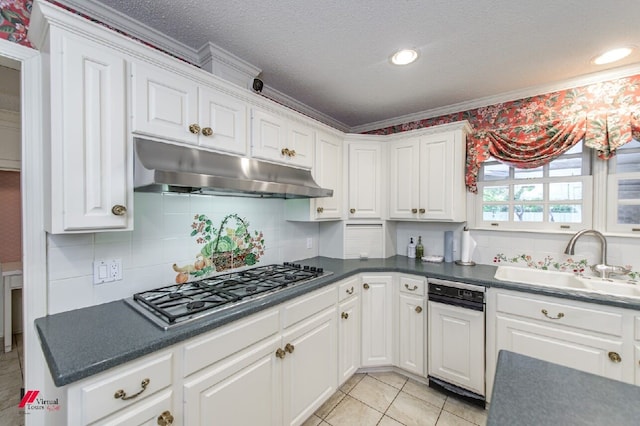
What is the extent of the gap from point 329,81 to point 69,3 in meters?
1.61

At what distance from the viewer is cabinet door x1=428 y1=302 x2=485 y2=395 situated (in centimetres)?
202

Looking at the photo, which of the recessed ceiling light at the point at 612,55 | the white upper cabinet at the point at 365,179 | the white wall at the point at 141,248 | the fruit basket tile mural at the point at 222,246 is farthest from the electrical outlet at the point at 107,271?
the recessed ceiling light at the point at 612,55

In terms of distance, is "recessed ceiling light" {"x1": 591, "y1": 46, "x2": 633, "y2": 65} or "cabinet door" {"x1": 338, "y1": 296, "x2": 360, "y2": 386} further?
"cabinet door" {"x1": 338, "y1": 296, "x2": 360, "y2": 386}

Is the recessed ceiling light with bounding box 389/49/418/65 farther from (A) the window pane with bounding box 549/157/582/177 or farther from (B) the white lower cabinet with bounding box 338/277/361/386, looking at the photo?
(B) the white lower cabinet with bounding box 338/277/361/386

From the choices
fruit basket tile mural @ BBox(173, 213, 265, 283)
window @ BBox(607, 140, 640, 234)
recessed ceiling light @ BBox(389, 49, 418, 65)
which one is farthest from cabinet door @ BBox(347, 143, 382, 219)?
window @ BBox(607, 140, 640, 234)

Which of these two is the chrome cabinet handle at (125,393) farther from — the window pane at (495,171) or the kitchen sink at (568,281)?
the window pane at (495,171)

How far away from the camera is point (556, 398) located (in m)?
0.76

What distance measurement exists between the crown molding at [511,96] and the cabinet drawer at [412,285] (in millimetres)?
1712

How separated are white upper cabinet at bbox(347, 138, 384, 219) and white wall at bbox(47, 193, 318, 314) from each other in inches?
36.9

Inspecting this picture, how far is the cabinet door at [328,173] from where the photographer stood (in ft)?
7.96

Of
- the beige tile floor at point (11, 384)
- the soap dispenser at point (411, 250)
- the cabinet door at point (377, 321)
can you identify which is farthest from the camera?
the soap dispenser at point (411, 250)

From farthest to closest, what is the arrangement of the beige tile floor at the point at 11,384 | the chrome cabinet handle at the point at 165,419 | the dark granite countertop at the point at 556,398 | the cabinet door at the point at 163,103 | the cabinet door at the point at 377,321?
the cabinet door at the point at 377,321 < the beige tile floor at the point at 11,384 < the cabinet door at the point at 163,103 < the chrome cabinet handle at the point at 165,419 < the dark granite countertop at the point at 556,398

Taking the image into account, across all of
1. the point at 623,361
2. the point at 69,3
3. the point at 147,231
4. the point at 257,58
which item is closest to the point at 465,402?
the point at 623,361

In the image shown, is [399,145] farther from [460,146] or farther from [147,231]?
[147,231]
